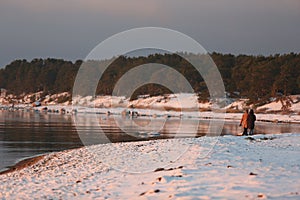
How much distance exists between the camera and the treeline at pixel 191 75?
277 feet

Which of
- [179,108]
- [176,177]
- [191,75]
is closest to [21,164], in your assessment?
[176,177]

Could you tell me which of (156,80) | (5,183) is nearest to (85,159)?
(5,183)

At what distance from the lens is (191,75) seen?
4535 inches

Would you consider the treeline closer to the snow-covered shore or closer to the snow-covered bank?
the snow-covered shore

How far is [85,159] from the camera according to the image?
1920 cm

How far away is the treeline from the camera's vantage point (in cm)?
8443

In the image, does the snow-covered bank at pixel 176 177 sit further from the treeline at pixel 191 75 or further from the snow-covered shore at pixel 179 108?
the treeline at pixel 191 75

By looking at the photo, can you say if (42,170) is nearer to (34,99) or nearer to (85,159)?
(85,159)

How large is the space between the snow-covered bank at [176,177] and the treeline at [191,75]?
66.0 meters

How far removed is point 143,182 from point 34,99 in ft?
511

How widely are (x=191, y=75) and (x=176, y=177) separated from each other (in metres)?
103

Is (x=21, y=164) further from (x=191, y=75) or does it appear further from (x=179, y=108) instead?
(x=191, y=75)

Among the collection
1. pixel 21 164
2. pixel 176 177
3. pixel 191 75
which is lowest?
pixel 21 164

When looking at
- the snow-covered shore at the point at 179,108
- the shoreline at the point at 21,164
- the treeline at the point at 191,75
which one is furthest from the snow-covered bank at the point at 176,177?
the treeline at the point at 191,75
